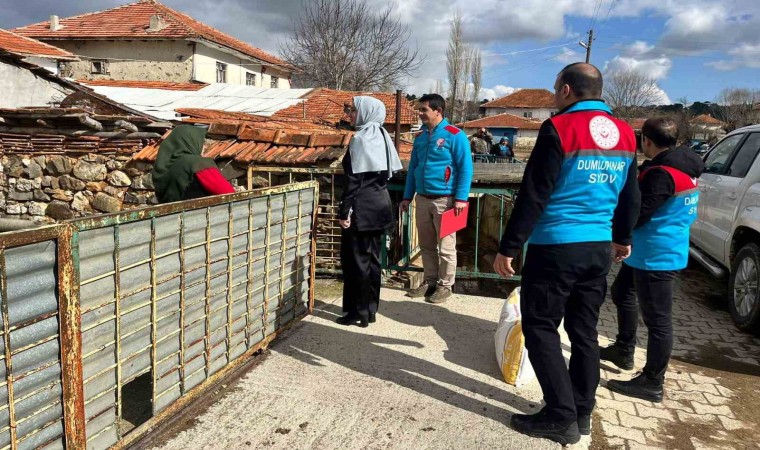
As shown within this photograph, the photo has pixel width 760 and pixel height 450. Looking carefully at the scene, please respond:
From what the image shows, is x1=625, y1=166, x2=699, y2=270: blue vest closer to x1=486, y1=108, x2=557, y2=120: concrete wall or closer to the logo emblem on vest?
the logo emblem on vest

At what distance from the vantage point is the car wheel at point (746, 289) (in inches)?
171

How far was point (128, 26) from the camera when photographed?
2480cm

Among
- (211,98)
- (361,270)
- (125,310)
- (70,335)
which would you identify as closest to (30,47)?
(211,98)

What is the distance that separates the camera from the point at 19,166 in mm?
6715

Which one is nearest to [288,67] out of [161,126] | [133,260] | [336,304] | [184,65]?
[184,65]

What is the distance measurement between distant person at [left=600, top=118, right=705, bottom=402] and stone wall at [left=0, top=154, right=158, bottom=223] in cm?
519

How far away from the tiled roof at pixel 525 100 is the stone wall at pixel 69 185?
247 ft

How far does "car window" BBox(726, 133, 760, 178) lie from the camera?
4938 mm

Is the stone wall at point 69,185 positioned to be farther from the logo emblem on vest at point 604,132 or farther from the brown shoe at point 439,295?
the logo emblem on vest at point 604,132

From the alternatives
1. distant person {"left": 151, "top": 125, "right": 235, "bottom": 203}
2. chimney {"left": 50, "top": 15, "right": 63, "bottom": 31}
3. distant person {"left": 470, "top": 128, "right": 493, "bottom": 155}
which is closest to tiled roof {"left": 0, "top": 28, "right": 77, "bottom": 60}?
chimney {"left": 50, "top": 15, "right": 63, "bottom": 31}

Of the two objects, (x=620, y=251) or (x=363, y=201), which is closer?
(x=620, y=251)

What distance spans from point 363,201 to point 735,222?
3.64 meters

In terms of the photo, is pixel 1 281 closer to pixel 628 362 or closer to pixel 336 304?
pixel 336 304

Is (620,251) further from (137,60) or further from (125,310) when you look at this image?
(137,60)
